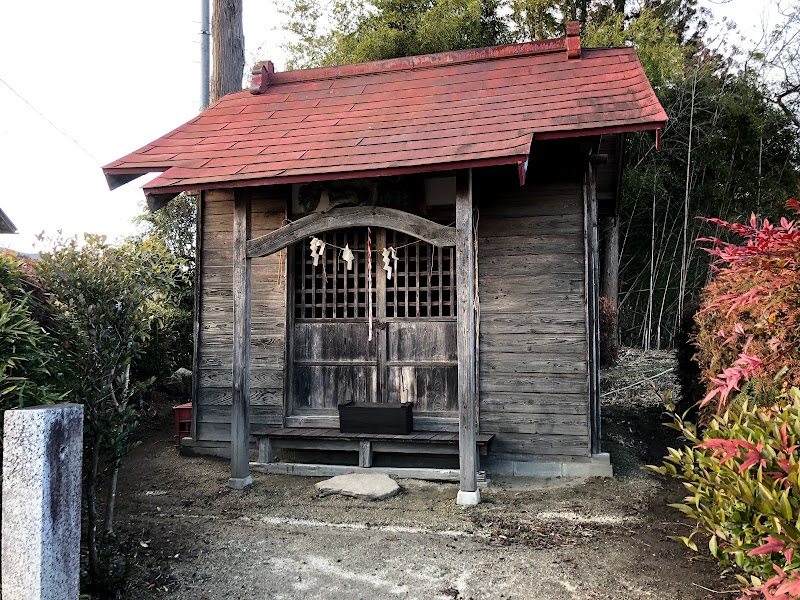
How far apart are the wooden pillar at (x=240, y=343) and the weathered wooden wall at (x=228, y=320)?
0.93 m

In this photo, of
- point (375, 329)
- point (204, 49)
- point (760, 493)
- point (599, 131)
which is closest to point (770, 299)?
point (760, 493)

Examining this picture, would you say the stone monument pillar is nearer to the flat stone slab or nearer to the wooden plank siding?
the flat stone slab

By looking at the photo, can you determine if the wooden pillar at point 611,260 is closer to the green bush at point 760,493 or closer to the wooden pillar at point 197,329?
the wooden pillar at point 197,329

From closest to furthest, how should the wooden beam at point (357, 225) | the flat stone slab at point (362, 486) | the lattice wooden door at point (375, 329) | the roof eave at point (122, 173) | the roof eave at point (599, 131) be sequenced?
the roof eave at point (599, 131)
the wooden beam at point (357, 225)
the flat stone slab at point (362, 486)
the roof eave at point (122, 173)
the lattice wooden door at point (375, 329)

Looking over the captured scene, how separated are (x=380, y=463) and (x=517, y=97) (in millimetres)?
4047

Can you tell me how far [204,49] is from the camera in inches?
524

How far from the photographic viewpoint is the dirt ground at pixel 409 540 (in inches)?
148

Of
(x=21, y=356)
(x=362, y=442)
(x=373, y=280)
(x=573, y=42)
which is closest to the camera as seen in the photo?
(x=21, y=356)

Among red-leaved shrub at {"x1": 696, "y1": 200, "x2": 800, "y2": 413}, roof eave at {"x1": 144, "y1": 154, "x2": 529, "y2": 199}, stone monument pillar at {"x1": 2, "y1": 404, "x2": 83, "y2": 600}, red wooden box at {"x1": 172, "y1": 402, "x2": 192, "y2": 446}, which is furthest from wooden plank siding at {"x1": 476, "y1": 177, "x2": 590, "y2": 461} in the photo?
stone monument pillar at {"x1": 2, "y1": 404, "x2": 83, "y2": 600}

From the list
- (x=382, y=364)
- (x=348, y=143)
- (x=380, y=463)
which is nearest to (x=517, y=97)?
(x=348, y=143)

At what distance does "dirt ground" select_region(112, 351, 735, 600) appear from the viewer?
12.4 feet

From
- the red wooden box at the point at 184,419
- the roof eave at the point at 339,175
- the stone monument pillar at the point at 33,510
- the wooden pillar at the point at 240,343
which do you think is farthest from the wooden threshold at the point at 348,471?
the stone monument pillar at the point at 33,510

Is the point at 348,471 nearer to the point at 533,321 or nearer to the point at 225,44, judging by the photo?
the point at 533,321

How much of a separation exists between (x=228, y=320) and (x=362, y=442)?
6.98 feet
